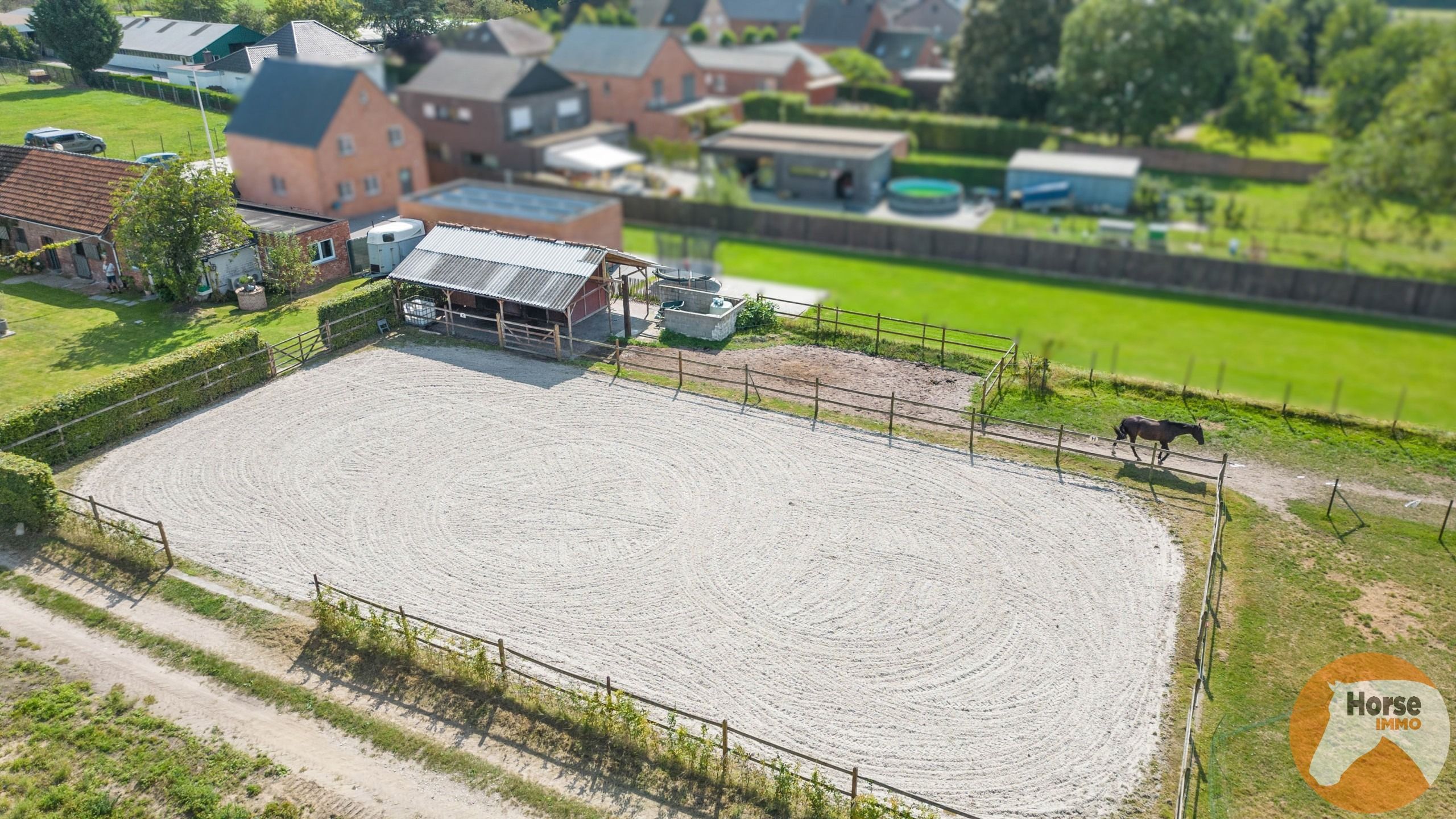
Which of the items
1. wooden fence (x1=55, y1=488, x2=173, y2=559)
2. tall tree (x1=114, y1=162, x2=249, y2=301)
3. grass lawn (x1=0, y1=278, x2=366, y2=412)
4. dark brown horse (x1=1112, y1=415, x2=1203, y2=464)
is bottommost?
wooden fence (x1=55, y1=488, x2=173, y2=559)

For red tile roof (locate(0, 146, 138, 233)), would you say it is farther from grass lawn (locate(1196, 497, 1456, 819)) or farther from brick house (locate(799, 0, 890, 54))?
brick house (locate(799, 0, 890, 54))

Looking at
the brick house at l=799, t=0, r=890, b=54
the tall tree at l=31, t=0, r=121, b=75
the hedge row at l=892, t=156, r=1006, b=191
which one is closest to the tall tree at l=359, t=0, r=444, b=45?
the tall tree at l=31, t=0, r=121, b=75

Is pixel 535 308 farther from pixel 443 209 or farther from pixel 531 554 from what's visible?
pixel 531 554

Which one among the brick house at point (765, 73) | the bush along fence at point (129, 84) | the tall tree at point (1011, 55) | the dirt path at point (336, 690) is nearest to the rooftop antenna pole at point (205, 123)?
the bush along fence at point (129, 84)

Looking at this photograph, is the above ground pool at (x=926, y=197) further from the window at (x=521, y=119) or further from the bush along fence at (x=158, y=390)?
the bush along fence at (x=158, y=390)

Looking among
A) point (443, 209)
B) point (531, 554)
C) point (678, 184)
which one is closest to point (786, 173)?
point (678, 184)

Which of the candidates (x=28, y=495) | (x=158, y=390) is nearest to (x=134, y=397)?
(x=158, y=390)
